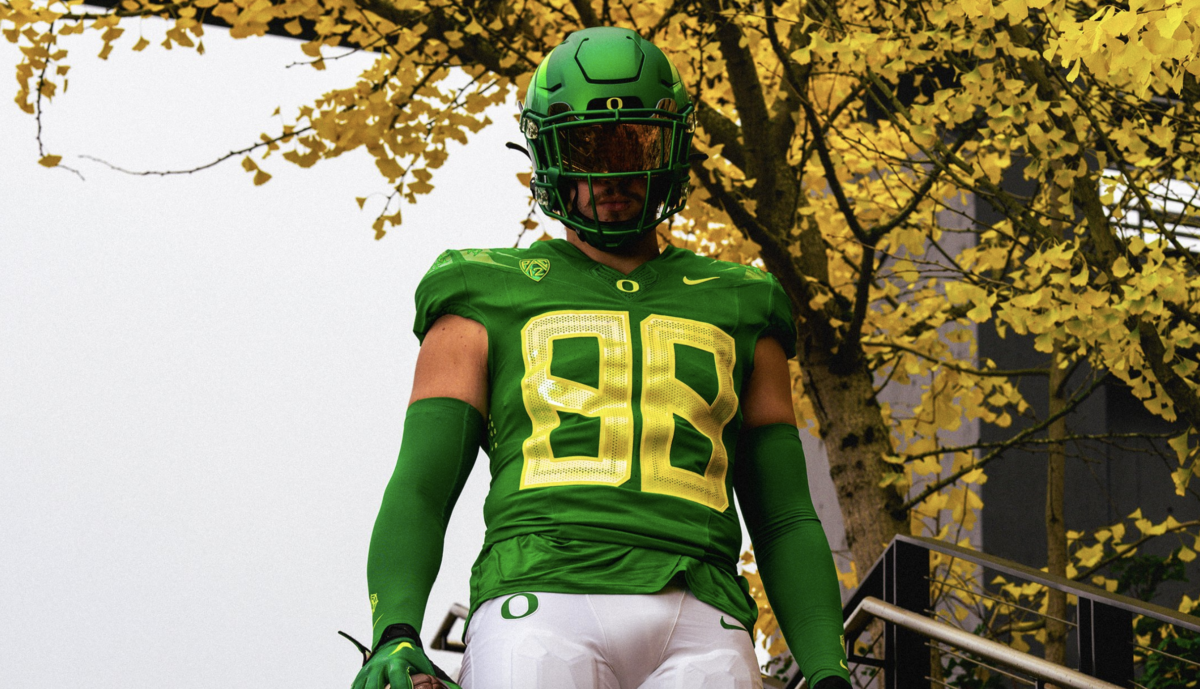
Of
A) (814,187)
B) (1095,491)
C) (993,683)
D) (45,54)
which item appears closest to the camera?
(45,54)

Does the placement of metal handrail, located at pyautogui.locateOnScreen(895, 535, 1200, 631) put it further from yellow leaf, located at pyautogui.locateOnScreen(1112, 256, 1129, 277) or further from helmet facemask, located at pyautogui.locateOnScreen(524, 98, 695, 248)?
helmet facemask, located at pyautogui.locateOnScreen(524, 98, 695, 248)

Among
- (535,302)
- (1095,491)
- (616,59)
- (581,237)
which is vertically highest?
(1095,491)

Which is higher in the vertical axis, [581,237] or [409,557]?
[581,237]

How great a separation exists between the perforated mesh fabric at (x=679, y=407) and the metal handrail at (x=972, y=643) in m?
1.33

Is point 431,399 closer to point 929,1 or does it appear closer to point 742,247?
point 929,1

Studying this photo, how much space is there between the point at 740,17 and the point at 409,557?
2.98 meters

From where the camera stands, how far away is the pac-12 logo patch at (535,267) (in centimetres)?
186

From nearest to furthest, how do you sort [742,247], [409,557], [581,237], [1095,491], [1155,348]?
[409,557] < [581,237] < [1155,348] < [742,247] < [1095,491]

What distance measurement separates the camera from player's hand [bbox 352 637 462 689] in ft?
4.92

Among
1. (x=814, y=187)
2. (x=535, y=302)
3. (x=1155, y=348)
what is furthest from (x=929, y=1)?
(x=814, y=187)

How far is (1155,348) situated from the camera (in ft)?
10.8

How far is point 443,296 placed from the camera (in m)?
1.82

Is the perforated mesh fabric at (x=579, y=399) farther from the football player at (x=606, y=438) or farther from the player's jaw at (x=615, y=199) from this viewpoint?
the player's jaw at (x=615, y=199)

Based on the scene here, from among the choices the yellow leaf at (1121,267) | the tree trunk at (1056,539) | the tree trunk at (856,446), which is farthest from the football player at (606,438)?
the tree trunk at (1056,539)
